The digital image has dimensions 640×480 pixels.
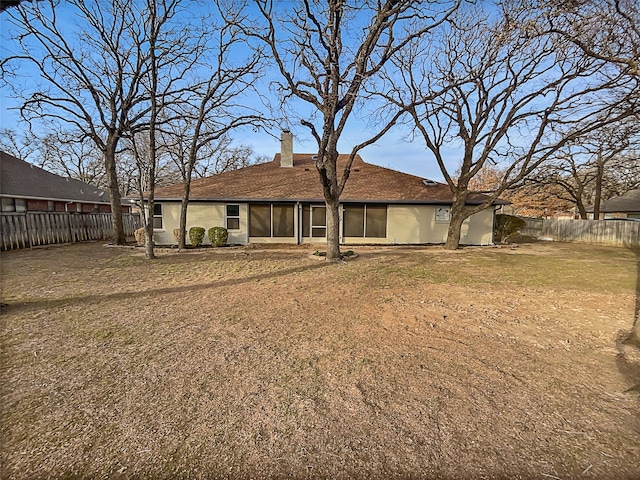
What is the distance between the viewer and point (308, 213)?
45.2 ft

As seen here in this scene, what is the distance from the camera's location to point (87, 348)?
349 cm

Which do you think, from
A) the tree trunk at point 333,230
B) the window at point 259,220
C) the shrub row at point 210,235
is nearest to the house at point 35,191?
the shrub row at point 210,235

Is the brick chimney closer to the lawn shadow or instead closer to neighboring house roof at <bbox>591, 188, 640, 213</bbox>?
the lawn shadow

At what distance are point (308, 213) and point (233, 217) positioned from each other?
11.1 ft

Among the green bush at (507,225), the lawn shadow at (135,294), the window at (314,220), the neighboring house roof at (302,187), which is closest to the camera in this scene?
the lawn shadow at (135,294)

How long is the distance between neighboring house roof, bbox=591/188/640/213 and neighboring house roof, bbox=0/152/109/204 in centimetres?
4094

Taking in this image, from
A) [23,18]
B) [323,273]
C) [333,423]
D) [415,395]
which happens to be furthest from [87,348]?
[23,18]

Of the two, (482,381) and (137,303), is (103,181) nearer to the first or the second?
(137,303)

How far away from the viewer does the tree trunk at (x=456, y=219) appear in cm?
1277

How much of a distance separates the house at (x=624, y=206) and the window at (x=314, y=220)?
25.3 meters

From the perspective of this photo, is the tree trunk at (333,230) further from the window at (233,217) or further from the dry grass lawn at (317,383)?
the window at (233,217)

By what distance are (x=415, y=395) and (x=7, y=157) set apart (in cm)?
2685

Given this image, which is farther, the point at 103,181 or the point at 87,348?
the point at 103,181

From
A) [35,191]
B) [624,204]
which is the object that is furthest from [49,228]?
[624,204]
